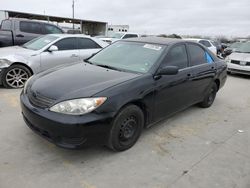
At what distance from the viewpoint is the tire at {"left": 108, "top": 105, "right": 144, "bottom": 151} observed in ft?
9.22

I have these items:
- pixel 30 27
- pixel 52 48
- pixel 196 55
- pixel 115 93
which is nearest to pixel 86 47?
pixel 52 48

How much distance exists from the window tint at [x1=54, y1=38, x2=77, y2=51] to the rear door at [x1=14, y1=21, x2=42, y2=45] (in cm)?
269

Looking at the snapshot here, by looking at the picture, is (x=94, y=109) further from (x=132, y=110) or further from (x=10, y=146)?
(x=10, y=146)

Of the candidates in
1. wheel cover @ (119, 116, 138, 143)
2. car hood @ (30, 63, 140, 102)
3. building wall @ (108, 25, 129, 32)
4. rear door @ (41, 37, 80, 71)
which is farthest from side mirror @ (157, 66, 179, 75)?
building wall @ (108, 25, 129, 32)

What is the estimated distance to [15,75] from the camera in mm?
5695

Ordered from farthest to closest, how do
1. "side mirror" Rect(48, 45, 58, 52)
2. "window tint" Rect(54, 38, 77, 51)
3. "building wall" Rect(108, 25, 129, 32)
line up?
"building wall" Rect(108, 25, 129, 32) < "window tint" Rect(54, 38, 77, 51) < "side mirror" Rect(48, 45, 58, 52)

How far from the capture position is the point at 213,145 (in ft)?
11.3

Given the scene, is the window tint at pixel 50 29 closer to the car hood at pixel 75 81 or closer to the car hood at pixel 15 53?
the car hood at pixel 15 53

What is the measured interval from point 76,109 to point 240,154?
7.75ft

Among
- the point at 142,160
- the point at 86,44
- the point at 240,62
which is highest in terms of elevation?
the point at 86,44

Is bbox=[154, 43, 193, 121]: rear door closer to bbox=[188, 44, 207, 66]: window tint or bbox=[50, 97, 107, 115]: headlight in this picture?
bbox=[188, 44, 207, 66]: window tint

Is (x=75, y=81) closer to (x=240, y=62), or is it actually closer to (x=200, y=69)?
(x=200, y=69)

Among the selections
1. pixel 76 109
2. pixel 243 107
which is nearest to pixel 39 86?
pixel 76 109

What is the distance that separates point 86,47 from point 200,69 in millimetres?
3749
